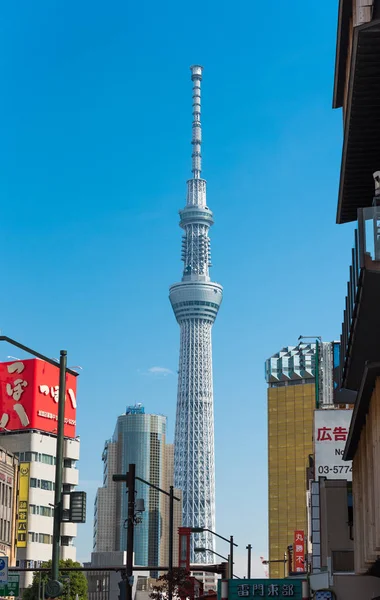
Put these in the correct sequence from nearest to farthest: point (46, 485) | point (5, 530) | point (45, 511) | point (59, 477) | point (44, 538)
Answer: point (59, 477)
point (5, 530)
point (44, 538)
point (45, 511)
point (46, 485)

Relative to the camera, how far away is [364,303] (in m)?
21.3

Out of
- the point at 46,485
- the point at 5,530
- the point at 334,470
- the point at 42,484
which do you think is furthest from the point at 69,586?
the point at 334,470

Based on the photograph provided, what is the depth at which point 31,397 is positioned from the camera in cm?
16512

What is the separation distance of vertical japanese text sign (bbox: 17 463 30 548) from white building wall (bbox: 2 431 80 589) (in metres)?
0.83

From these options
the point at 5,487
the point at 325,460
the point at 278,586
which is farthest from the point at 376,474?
the point at 5,487

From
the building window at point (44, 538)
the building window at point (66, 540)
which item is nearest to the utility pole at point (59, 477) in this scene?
the building window at point (44, 538)

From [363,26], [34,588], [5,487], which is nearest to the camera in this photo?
[363,26]

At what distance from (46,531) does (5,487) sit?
53.8 metres

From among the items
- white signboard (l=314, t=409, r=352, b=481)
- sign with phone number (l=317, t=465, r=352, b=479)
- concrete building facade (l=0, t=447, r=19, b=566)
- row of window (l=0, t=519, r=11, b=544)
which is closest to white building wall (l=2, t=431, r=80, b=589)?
concrete building facade (l=0, t=447, r=19, b=566)

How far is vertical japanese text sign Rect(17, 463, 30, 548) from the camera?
15888 cm

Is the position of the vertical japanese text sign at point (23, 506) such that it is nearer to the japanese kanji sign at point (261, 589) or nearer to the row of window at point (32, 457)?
the row of window at point (32, 457)

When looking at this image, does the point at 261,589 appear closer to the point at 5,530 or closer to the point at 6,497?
the point at 6,497

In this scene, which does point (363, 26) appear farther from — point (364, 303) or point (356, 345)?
point (356, 345)

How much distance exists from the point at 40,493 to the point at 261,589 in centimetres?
12099
